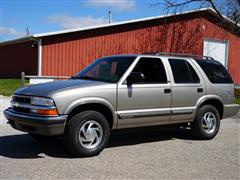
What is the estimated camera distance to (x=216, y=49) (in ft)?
87.5

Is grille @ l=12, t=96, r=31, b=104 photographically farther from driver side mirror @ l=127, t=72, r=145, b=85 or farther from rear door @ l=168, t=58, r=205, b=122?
rear door @ l=168, t=58, r=205, b=122

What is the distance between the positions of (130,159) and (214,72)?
3502mm

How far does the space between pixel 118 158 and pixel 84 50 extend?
50.2ft

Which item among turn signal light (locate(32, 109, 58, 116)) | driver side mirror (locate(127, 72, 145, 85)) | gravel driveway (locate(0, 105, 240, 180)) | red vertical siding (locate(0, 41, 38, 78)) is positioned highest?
red vertical siding (locate(0, 41, 38, 78))

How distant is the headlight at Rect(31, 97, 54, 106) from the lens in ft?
20.7

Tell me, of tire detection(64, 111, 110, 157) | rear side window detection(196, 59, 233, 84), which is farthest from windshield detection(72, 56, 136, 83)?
rear side window detection(196, 59, 233, 84)

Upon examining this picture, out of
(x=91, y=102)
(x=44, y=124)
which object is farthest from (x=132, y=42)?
(x=44, y=124)

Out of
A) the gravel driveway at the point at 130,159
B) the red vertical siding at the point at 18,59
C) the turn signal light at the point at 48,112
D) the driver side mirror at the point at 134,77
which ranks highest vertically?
the red vertical siding at the point at 18,59

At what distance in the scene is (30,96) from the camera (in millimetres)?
6582

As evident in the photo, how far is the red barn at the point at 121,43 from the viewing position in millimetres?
20688

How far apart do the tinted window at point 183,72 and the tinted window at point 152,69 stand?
310 mm

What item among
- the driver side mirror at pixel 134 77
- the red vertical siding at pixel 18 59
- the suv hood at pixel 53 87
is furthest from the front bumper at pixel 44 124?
the red vertical siding at pixel 18 59

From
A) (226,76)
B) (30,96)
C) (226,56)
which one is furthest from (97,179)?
(226,56)

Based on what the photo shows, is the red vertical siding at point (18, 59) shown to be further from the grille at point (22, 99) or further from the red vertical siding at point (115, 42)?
the grille at point (22, 99)
